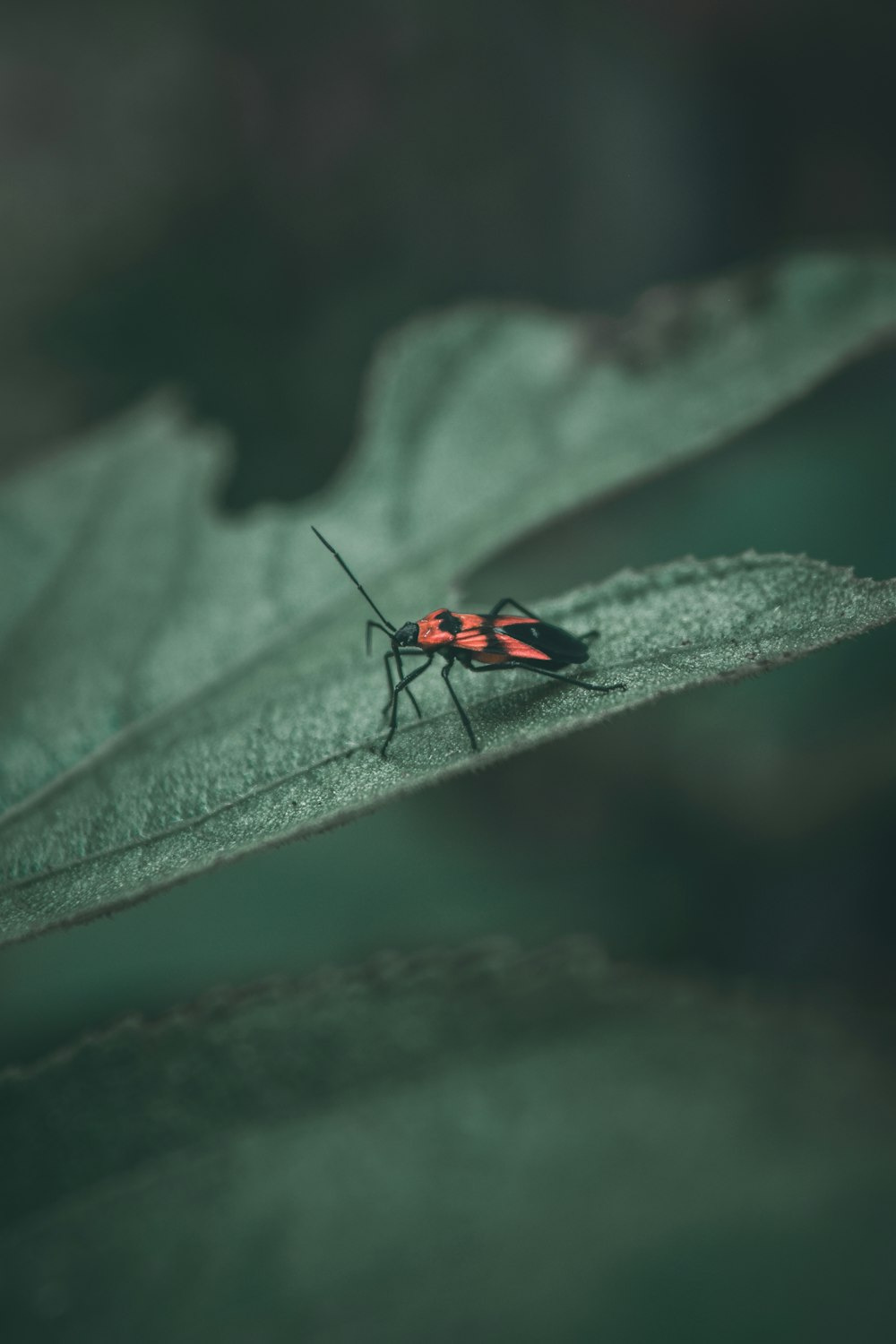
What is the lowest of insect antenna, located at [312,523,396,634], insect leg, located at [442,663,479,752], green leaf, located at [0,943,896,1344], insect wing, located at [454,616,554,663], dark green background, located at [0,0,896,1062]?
green leaf, located at [0,943,896,1344]

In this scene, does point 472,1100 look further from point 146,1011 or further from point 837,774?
point 837,774

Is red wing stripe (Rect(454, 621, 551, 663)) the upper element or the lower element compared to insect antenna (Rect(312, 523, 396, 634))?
lower

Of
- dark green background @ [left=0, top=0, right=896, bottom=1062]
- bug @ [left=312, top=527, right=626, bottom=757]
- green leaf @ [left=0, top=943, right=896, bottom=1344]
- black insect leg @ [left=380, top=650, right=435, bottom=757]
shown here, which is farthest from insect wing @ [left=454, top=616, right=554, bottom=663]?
dark green background @ [left=0, top=0, right=896, bottom=1062]

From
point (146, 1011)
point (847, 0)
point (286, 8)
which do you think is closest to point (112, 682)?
point (146, 1011)

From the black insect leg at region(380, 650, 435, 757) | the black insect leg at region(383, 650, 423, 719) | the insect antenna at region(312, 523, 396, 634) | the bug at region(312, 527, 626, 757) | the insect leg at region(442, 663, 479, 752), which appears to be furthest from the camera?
the insect antenna at region(312, 523, 396, 634)

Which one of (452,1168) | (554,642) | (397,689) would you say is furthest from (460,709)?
(452,1168)

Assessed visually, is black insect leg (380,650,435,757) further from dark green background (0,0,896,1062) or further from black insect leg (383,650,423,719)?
dark green background (0,0,896,1062)
